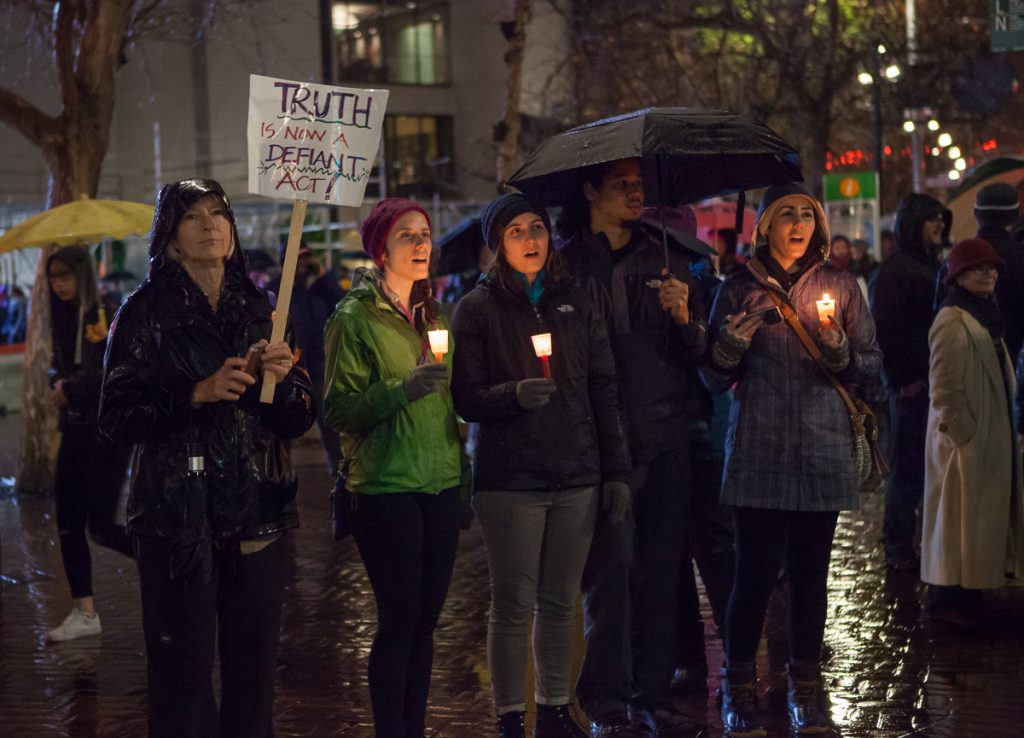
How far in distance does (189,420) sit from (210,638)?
2.10ft

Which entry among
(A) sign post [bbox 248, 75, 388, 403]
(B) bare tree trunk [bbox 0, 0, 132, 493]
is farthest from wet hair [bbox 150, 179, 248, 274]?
(B) bare tree trunk [bbox 0, 0, 132, 493]

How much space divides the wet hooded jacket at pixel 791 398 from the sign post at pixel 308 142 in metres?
1.67

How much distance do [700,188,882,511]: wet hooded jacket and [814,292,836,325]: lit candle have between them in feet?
0.70

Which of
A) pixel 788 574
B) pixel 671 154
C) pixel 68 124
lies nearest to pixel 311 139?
pixel 671 154

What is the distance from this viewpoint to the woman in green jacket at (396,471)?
16.1 feet

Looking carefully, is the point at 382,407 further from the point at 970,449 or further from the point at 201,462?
the point at 970,449

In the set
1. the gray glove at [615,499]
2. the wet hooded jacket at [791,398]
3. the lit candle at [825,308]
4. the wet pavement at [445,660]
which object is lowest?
the wet pavement at [445,660]

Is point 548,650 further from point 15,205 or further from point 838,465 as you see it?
point 15,205

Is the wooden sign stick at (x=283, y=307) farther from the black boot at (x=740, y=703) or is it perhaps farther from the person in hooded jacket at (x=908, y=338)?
the person in hooded jacket at (x=908, y=338)

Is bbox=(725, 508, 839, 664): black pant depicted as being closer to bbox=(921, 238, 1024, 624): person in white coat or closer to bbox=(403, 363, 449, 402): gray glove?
bbox=(403, 363, 449, 402): gray glove

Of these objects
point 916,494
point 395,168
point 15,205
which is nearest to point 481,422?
point 916,494

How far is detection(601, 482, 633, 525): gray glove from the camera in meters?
5.28

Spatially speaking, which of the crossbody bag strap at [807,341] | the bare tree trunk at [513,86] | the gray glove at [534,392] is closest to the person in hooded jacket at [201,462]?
the gray glove at [534,392]

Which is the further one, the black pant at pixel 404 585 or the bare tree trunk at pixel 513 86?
the bare tree trunk at pixel 513 86
